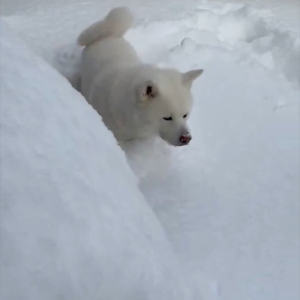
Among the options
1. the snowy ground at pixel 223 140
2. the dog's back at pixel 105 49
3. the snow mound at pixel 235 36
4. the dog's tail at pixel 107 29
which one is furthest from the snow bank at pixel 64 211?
the snow mound at pixel 235 36

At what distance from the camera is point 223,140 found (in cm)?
199

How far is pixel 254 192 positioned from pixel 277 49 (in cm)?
105

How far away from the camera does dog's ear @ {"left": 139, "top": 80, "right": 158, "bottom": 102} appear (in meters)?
1.73

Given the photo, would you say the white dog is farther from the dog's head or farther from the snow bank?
the snow bank

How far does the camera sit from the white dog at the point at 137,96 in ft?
5.81

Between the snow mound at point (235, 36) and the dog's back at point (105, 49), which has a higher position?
the dog's back at point (105, 49)

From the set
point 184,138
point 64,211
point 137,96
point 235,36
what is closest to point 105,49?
point 137,96

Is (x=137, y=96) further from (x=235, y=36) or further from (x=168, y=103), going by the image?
(x=235, y=36)

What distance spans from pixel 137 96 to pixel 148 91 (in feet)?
0.14

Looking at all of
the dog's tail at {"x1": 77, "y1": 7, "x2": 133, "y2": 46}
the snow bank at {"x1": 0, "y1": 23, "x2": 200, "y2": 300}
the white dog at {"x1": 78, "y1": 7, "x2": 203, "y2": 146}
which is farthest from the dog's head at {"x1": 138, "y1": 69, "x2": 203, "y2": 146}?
the snow bank at {"x1": 0, "y1": 23, "x2": 200, "y2": 300}

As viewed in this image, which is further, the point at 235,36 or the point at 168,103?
the point at 235,36

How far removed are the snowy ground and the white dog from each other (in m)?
0.11

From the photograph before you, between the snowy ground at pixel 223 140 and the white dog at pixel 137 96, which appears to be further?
the white dog at pixel 137 96

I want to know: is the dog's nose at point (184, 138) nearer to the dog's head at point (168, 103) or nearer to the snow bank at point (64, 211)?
the dog's head at point (168, 103)
